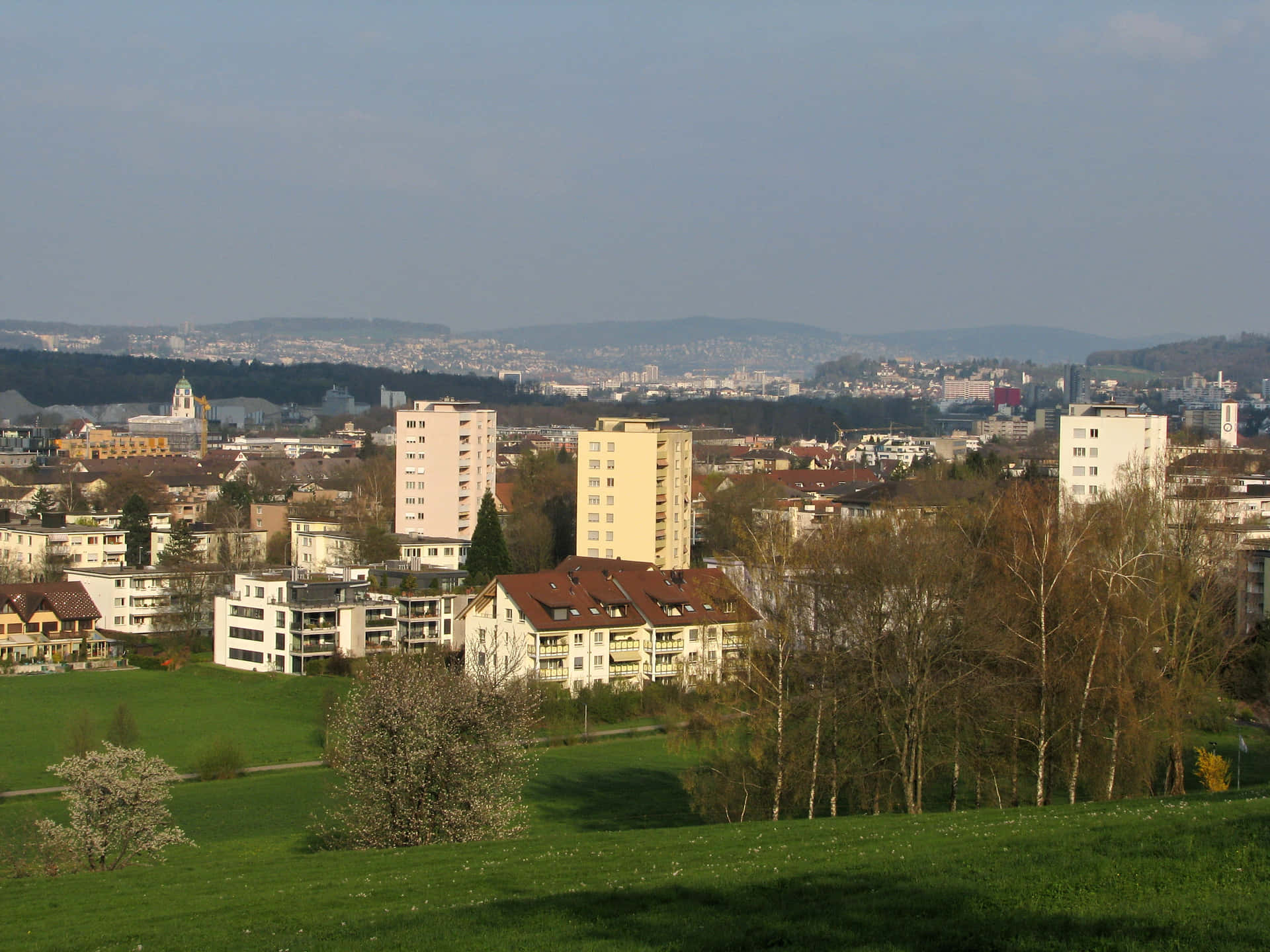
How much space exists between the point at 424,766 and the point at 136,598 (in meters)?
27.7

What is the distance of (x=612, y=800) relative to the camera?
20.9 meters

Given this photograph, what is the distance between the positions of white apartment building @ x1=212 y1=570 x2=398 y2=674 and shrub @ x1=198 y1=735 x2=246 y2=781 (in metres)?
9.21

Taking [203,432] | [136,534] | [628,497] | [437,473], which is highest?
[203,432]

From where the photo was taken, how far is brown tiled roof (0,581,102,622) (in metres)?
36.0

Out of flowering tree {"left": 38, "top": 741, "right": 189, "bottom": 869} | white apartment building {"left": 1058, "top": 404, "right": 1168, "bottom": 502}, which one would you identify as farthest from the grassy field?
white apartment building {"left": 1058, "top": 404, "right": 1168, "bottom": 502}

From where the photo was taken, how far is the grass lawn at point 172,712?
25125mm

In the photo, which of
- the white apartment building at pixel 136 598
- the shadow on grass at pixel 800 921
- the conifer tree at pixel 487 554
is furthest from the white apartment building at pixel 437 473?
the shadow on grass at pixel 800 921

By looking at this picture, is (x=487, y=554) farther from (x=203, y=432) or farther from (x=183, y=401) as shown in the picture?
(x=183, y=401)

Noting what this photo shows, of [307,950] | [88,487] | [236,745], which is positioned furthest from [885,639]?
[88,487]

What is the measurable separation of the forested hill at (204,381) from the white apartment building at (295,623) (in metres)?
122

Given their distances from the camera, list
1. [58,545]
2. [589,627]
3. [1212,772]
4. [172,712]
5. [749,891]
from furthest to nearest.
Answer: [58,545] < [589,627] < [172,712] < [1212,772] < [749,891]

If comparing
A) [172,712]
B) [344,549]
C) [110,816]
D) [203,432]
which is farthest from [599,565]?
[203,432]

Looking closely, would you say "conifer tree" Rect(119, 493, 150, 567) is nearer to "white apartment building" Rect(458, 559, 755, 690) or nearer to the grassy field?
"white apartment building" Rect(458, 559, 755, 690)

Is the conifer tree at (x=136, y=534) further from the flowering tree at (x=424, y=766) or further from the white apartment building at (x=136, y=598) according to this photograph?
the flowering tree at (x=424, y=766)
